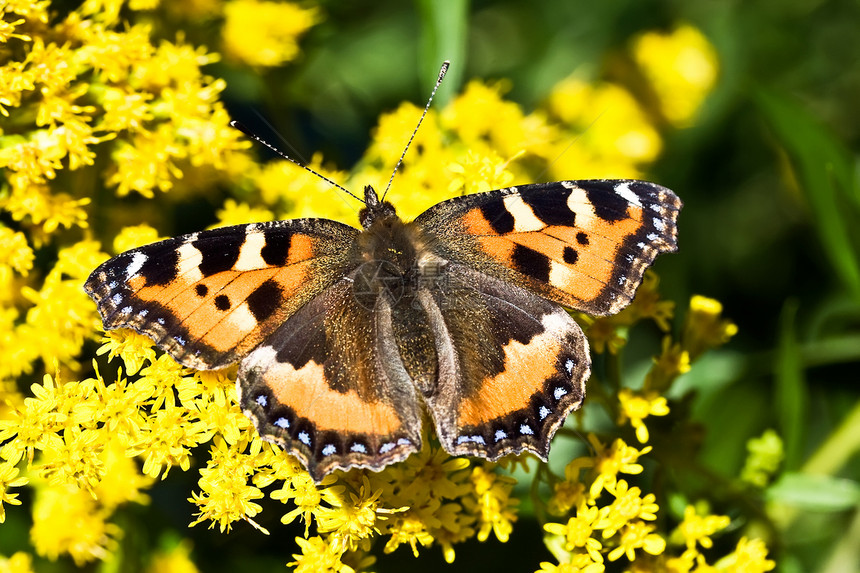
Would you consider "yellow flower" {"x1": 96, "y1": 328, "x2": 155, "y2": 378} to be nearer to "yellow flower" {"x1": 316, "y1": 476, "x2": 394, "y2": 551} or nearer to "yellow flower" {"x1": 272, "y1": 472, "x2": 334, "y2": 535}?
"yellow flower" {"x1": 272, "y1": 472, "x2": 334, "y2": 535}

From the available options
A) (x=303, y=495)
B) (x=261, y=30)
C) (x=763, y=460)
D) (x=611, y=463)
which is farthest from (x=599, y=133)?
(x=303, y=495)

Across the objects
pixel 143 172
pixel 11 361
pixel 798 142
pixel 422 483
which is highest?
pixel 798 142

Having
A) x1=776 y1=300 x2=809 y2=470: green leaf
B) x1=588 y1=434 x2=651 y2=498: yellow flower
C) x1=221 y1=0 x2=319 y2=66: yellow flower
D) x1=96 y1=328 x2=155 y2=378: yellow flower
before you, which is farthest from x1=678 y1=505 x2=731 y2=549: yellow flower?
x1=221 y1=0 x2=319 y2=66: yellow flower

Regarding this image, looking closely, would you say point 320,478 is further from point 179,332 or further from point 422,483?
point 179,332

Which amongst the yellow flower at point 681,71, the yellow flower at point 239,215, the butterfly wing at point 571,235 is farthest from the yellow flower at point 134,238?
the yellow flower at point 681,71

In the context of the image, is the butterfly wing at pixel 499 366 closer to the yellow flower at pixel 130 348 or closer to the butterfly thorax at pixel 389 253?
the butterfly thorax at pixel 389 253

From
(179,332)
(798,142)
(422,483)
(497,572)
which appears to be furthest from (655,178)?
(179,332)
